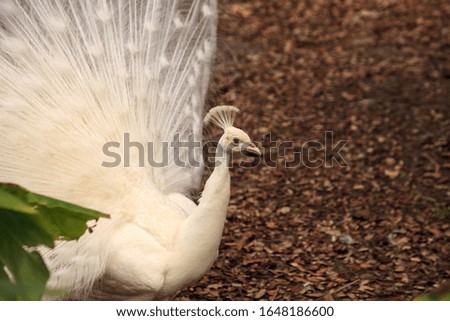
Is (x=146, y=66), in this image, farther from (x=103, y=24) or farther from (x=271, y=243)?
(x=271, y=243)

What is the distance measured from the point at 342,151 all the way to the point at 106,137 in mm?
3118

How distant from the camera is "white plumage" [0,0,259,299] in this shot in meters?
3.38

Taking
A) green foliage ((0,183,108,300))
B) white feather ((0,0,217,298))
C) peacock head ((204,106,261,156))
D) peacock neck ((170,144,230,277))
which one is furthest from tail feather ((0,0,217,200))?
green foliage ((0,183,108,300))

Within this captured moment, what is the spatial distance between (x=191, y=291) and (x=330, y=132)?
8.44 feet

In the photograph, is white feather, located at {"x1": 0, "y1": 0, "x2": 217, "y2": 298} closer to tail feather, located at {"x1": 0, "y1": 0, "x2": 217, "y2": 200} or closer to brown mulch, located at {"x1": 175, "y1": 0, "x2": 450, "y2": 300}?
tail feather, located at {"x1": 0, "y1": 0, "x2": 217, "y2": 200}

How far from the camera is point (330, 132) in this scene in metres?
6.67

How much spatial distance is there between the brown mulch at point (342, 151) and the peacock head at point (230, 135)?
0.79 metres

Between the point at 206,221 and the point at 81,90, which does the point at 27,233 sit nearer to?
the point at 206,221

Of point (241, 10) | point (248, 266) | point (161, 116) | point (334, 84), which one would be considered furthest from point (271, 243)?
point (241, 10)

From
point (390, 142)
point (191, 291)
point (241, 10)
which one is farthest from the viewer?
point (241, 10)

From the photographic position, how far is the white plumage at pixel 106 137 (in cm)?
338

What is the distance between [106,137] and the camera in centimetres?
362

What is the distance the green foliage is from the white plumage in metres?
1.50

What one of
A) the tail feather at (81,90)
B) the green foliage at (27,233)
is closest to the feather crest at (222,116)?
the tail feather at (81,90)
